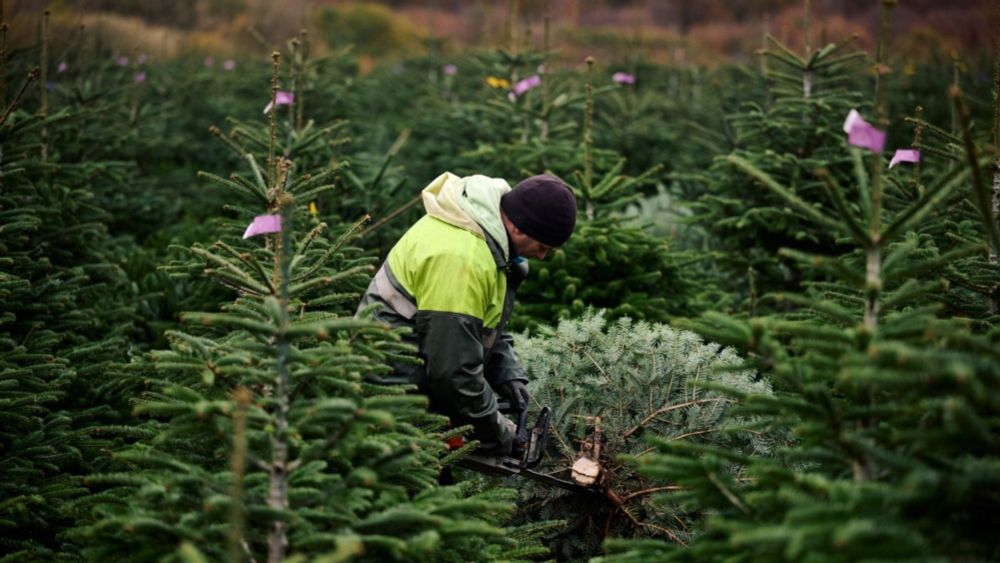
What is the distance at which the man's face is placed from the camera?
143 inches

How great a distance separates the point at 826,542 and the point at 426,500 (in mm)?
1226

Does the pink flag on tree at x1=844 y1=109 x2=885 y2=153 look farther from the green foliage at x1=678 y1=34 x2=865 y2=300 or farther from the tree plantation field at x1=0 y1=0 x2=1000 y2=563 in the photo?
the green foliage at x1=678 y1=34 x2=865 y2=300

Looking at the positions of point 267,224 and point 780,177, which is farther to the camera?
point 780,177

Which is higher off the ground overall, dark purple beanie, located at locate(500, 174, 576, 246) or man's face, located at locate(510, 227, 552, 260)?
dark purple beanie, located at locate(500, 174, 576, 246)

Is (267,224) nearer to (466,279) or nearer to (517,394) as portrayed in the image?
(466,279)

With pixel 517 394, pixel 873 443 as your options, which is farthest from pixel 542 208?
pixel 873 443

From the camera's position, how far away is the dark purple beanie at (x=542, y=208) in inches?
140

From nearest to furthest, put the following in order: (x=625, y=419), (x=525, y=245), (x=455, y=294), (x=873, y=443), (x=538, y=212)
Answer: (x=873, y=443), (x=455, y=294), (x=538, y=212), (x=525, y=245), (x=625, y=419)

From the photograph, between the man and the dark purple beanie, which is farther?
the dark purple beanie

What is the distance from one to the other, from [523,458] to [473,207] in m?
1.17

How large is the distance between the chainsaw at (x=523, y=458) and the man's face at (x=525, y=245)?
0.71m

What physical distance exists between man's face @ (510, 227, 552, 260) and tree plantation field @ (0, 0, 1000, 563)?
0.65 m

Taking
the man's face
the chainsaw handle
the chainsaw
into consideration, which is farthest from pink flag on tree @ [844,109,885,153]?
the chainsaw handle

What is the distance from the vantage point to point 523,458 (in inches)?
147
